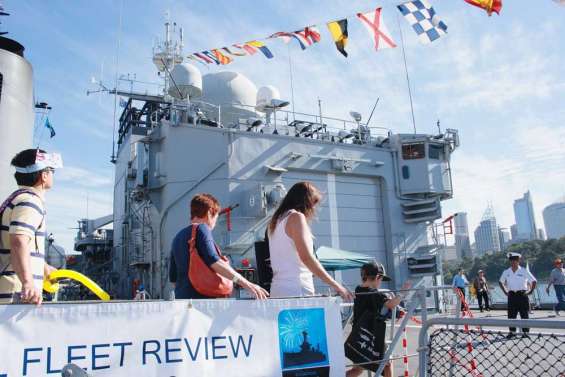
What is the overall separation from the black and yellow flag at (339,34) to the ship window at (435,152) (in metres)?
7.45

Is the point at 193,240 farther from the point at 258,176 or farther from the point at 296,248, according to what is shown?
the point at 258,176

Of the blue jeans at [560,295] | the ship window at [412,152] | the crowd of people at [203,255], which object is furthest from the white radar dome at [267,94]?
the crowd of people at [203,255]

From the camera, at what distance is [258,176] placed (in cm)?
1633

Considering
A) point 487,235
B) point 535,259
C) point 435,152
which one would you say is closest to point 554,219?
point 487,235

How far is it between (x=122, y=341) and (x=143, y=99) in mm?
22542

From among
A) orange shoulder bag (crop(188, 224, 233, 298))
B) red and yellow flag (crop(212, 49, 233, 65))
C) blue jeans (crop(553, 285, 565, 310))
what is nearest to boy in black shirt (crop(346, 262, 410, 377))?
orange shoulder bag (crop(188, 224, 233, 298))

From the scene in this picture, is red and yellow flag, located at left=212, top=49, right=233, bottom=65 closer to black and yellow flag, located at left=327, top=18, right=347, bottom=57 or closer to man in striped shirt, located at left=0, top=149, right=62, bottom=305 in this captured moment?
black and yellow flag, located at left=327, top=18, right=347, bottom=57

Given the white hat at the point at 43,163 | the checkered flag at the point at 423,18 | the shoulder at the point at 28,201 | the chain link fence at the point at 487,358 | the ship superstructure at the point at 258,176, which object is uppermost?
the checkered flag at the point at 423,18

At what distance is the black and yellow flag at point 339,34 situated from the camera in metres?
14.1

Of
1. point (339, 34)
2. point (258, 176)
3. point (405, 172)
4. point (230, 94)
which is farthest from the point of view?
point (230, 94)

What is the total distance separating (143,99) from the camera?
23.5 meters

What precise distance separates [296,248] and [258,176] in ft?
42.6

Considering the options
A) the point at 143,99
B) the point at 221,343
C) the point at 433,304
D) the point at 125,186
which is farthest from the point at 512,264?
the point at 143,99

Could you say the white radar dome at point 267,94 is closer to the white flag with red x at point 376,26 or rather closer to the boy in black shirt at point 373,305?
the white flag with red x at point 376,26
